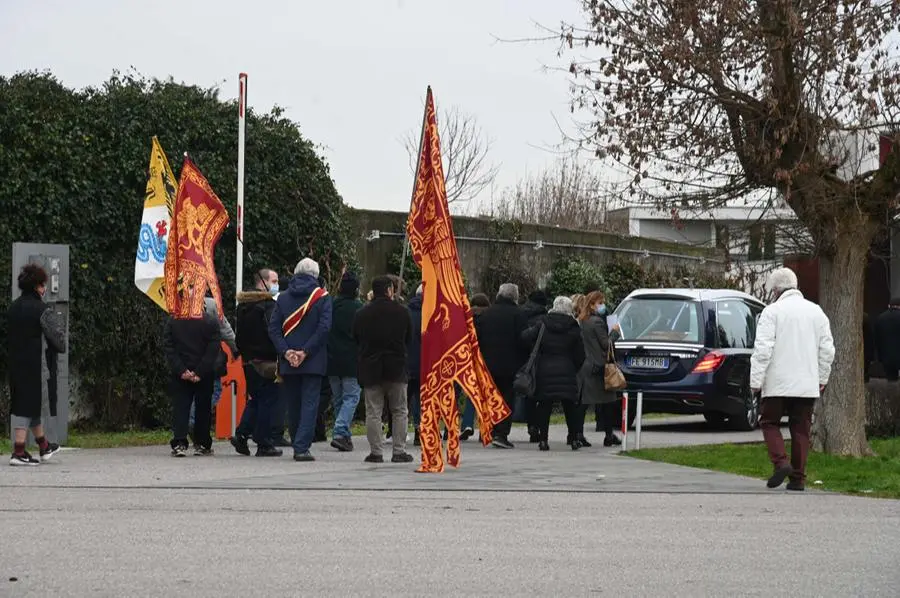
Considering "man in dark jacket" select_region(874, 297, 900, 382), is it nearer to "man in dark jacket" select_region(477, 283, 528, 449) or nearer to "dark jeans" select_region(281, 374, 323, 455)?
"man in dark jacket" select_region(477, 283, 528, 449)

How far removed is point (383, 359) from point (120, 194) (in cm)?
677

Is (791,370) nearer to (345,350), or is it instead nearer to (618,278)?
(345,350)

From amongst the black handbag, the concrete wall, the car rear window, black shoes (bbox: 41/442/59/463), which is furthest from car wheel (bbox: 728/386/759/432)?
black shoes (bbox: 41/442/59/463)

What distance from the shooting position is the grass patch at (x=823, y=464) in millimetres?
13805

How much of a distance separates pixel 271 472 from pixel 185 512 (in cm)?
340

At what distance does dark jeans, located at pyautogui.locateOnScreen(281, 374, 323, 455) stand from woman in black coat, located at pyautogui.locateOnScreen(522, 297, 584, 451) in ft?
10.2

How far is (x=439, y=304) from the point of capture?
592 inches

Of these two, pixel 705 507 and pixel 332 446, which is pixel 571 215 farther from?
pixel 705 507

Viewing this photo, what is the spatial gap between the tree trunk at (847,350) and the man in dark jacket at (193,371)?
631 cm

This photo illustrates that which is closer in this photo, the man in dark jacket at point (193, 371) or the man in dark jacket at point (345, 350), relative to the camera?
the man in dark jacket at point (193, 371)

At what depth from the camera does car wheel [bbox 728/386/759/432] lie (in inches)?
869

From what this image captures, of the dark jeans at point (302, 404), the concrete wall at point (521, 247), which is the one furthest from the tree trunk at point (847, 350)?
the concrete wall at point (521, 247)

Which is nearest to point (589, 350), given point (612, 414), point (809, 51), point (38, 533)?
point (612, 414)

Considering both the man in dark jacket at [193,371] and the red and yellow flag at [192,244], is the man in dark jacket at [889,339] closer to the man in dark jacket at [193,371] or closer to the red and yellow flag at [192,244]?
the red and yellow flag at [192,244]
